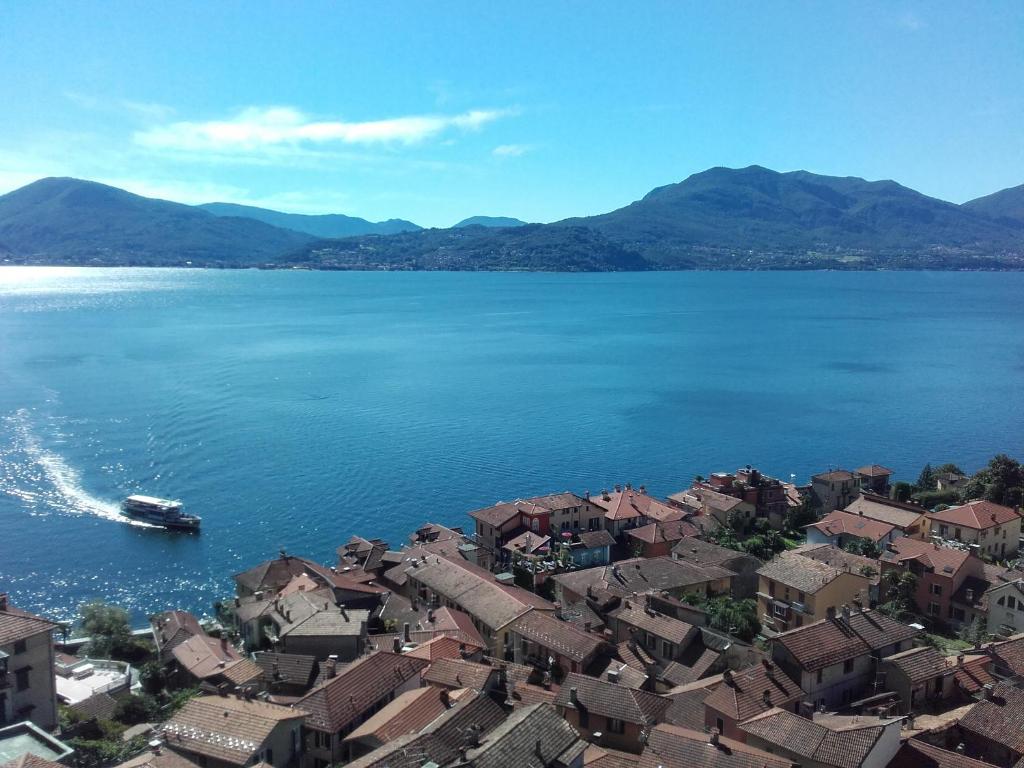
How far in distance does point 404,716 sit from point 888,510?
34720 mm

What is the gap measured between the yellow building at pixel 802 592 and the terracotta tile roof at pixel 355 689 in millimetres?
15116

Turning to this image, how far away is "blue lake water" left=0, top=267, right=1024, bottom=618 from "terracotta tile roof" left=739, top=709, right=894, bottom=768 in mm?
30294

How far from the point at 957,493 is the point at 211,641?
4376 cm

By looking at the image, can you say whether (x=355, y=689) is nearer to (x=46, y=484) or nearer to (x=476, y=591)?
(x=476, y=591)

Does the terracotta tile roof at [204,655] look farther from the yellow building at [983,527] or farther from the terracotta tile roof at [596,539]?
the yellow building at [983,527]

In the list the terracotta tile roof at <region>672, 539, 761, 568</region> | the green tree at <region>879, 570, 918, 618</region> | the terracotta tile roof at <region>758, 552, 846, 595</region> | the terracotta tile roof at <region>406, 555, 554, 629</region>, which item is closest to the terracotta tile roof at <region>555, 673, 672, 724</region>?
the terracotta tile roof at <region>406, 555, 554, 629</region>

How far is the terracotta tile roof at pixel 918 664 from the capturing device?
73.5ft

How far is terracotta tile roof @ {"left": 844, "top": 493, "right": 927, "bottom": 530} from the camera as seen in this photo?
43.2 meters

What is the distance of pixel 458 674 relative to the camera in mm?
21625

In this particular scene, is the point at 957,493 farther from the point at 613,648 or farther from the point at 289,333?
the point at 289,333

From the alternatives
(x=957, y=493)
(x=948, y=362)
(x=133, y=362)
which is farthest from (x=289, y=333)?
(x=957, y=493)

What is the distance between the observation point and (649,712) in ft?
67.5

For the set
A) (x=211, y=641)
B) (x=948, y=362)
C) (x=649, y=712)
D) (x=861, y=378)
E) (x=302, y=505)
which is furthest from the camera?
(x=948, y=362)

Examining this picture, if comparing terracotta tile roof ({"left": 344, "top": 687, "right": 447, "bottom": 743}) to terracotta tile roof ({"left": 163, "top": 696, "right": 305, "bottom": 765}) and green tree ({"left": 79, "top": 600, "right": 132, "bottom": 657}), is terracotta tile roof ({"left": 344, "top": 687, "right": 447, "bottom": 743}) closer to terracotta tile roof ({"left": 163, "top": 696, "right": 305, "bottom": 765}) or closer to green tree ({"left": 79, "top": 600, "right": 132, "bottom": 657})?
terracotta tile roof ({"left": 163, "top": 696, "right": 305, "bottom": 765})
